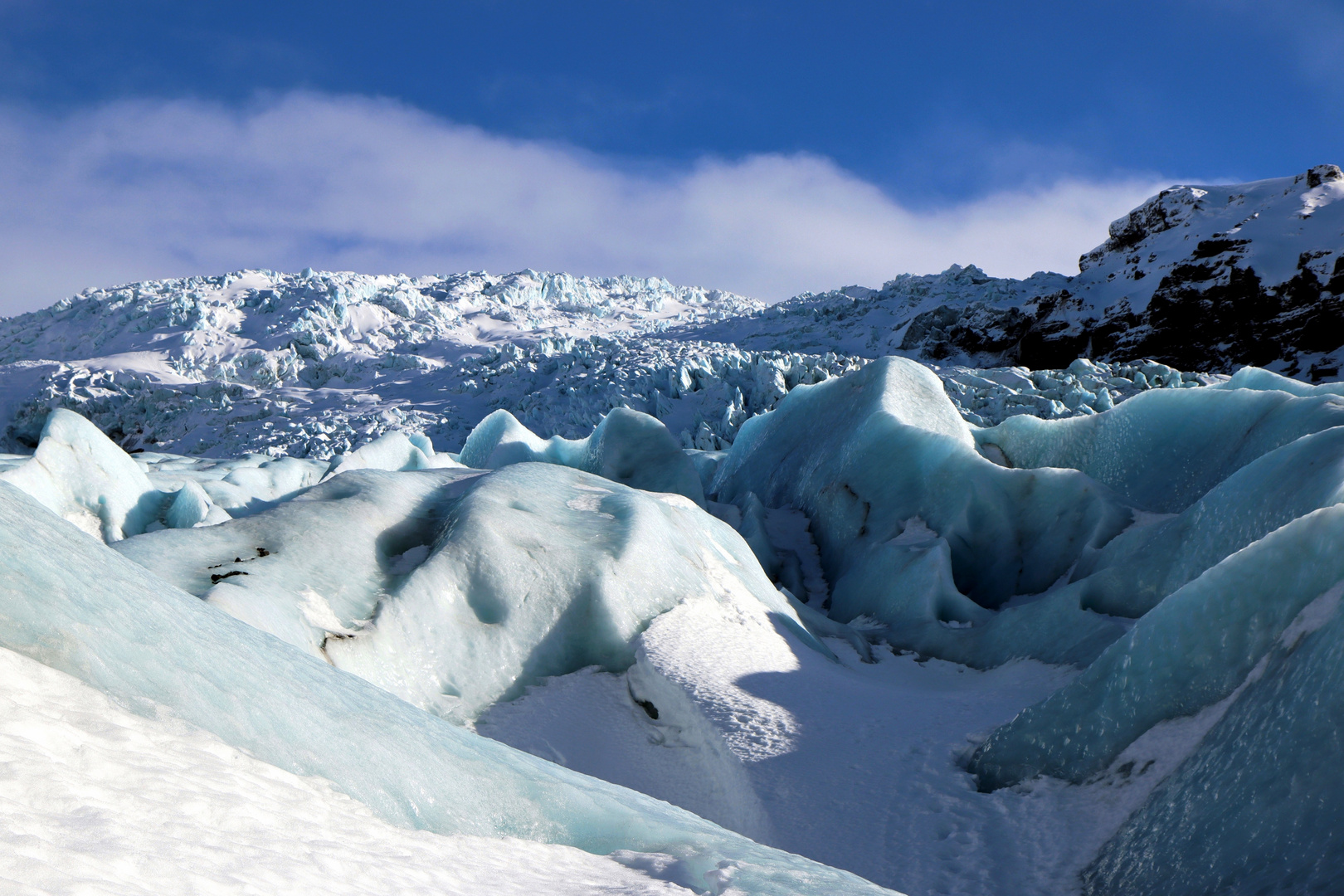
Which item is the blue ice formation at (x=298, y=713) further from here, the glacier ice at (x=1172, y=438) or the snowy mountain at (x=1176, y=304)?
the snowy mountain at (x=1176, y=304)

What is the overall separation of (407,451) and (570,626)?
6491mm

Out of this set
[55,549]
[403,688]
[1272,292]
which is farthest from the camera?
[1272,292]

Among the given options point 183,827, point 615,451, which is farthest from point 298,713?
point 615,451

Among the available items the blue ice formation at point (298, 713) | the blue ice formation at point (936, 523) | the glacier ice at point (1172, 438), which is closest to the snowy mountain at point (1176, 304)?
the glacier ice at point (1172, 438)

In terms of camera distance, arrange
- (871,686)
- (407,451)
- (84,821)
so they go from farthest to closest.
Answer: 1. (407,451)
2. (871,686)
3. (84,821)

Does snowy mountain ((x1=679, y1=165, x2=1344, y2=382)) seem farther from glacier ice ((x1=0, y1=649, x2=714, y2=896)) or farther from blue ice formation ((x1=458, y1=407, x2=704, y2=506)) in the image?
glacier ice ((x1=0, y1=649, x2=714, y2=896))

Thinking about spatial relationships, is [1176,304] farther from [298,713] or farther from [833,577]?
[298,713]

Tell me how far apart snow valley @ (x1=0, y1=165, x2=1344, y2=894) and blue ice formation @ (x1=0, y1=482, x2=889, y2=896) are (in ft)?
0.03

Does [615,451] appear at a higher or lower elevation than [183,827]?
higher

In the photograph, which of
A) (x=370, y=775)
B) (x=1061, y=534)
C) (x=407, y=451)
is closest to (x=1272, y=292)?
(x=1061, y=534)

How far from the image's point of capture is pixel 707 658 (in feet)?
15.3

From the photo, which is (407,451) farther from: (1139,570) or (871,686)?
(1139,570)

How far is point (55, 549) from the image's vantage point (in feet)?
6.13

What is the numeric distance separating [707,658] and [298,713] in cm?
297
